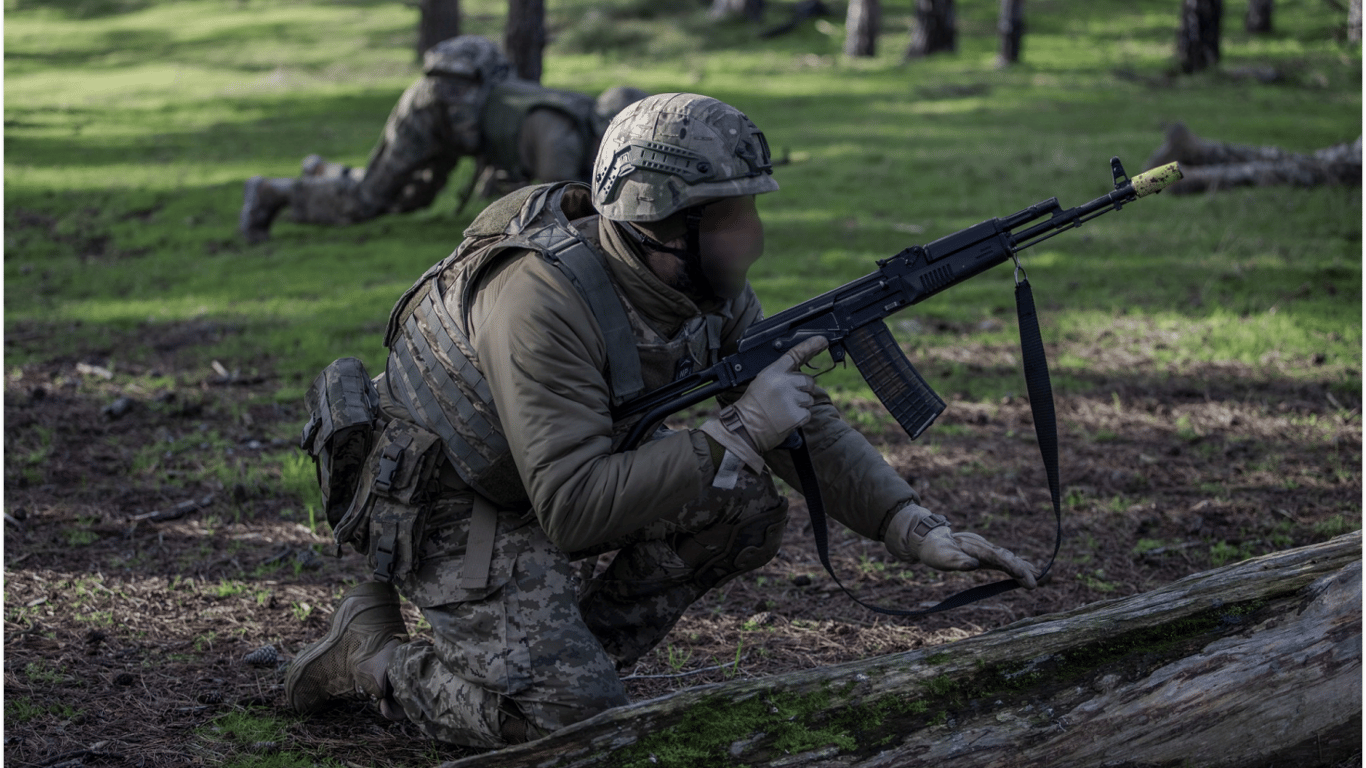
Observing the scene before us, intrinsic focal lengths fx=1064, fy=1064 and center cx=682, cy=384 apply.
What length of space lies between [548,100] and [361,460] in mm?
6859

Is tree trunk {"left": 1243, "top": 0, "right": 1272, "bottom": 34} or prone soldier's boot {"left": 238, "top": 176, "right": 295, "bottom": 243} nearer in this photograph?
prone soldier's boot {"left": 238, "top": 176, "right": 295, "bottom": 243}

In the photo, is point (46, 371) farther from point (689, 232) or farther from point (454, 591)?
point (689, 232)

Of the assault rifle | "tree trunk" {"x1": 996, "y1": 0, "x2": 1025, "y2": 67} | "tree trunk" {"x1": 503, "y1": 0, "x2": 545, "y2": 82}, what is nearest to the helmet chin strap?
the assault rifle

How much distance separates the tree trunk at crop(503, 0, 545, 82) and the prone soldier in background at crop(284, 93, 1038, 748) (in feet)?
36.4

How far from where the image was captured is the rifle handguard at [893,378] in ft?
11.8

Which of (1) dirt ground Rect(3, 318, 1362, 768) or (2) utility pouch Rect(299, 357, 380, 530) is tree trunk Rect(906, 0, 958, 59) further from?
(2) utility pouch Rect(299, 357, 380, 530)

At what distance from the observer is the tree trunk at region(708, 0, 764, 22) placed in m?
23.8

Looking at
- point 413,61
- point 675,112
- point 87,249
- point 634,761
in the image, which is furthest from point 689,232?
point 413,61

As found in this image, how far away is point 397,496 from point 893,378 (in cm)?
173

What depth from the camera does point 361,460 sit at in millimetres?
3613

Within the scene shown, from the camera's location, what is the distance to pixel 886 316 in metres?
3.60

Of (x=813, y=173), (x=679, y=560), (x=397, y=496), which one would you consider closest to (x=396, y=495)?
(x=397, y=496)

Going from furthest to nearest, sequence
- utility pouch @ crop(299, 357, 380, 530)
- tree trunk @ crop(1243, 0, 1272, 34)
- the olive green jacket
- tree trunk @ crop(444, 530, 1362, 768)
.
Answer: tree trunk @ crop(1243, 0, 1272, 34)
utility pouch @ crop(299, 357, 380, 530)
the olive green jacket
tree trunk @ crop(444, 530, 1362, 768)

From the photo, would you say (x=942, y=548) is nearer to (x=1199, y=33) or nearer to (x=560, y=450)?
(x=560, y=450)
